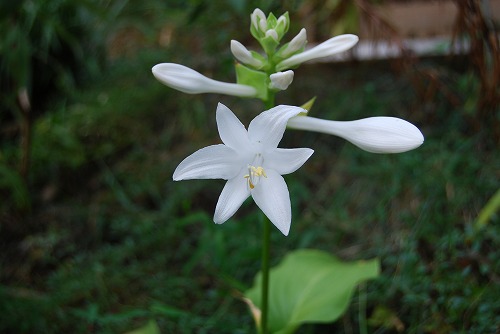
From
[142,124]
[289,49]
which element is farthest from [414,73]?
[142,124]

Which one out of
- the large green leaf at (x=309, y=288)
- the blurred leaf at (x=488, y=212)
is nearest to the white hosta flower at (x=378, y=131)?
the large green leaf at (x=309, y=288)

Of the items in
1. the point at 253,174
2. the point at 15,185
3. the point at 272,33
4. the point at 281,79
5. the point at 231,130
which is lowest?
the point at 15,185

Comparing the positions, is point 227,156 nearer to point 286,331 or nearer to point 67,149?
point 286,331

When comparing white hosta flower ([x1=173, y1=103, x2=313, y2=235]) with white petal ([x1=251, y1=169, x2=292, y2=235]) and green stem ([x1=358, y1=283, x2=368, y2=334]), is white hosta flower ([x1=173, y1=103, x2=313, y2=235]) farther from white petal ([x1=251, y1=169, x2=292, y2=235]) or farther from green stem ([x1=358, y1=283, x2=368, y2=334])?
green stem ([x1=358, y1=283, x2=368, y2=334])

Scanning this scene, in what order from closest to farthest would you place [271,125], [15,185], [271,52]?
1. [271,125]
2. [271,52]
3. [15,185]

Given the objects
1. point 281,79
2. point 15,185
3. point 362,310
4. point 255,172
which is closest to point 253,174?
point 255,172

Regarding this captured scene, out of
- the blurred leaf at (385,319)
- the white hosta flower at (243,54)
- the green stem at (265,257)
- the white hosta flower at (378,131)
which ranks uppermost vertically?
the white hosta flower at (243,54)

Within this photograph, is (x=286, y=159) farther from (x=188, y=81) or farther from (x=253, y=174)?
(x=188, y=81)

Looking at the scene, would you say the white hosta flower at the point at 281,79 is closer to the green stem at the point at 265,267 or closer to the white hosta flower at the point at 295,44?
the white hosta flower at the point at 295,44
